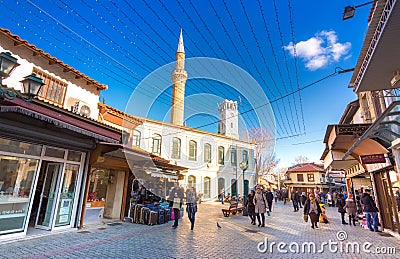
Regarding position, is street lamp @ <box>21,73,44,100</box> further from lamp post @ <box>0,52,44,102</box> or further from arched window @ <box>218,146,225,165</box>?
arched window @ <box>218,146,225,165</box>

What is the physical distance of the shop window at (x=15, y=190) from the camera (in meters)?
4.64

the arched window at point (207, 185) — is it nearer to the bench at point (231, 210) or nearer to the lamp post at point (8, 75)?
the bench at point (231, 210)

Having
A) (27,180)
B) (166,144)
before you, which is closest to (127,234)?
(27,180)

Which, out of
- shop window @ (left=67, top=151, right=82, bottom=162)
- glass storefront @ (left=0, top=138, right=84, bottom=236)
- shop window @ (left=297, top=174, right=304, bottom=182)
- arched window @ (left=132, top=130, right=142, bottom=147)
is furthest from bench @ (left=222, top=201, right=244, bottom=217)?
shop window @ (left=297, top=174, right=304, bottom=182)

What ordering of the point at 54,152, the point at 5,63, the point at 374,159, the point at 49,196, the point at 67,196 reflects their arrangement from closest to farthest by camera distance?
1. the point at 5,63
2. the point at 54,152
3. the point at 49,196
4. the point at 67,196
5. the point at 374,159

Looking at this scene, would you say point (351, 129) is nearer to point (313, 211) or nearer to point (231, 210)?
point (313, 211)

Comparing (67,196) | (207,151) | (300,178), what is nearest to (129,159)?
(67,196)

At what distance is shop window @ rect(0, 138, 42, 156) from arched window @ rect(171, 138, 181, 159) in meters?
13.0

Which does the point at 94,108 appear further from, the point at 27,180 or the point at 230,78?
the point at 230,78

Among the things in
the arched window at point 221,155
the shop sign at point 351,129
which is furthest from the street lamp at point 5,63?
the arched window at point 221,155

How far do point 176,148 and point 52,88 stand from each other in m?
11.8

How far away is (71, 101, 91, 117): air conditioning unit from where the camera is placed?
26.3 feet

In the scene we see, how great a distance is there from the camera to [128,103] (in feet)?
17.6

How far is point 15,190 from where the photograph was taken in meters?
4.90
